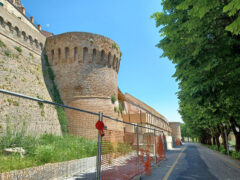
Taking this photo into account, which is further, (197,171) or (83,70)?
(83,70)

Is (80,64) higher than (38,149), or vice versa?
(80,64)

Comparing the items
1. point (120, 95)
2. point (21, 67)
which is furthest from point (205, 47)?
point (120, 95)

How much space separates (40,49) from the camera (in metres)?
20.3

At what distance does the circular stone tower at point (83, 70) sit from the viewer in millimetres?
19562

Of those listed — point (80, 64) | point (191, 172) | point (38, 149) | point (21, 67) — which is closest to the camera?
point (38, 149)

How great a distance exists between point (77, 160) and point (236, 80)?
7.31 m

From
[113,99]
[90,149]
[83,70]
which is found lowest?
[90,149]

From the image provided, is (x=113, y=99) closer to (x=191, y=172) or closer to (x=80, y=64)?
(x=80, y=64)

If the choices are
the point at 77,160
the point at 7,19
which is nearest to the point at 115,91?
the point at 7,19

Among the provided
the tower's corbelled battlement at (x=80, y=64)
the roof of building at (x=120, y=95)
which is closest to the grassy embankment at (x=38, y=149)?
the tower's corbelled battlement at (x=80, y=64)

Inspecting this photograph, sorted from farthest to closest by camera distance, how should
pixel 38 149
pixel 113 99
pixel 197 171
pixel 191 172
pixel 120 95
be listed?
pixel 120 95
pixel 113 99
pixel 197 171
pixel 191 172
pixel 38 149

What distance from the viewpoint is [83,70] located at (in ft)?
66.5

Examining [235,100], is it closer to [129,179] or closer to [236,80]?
[236,80]

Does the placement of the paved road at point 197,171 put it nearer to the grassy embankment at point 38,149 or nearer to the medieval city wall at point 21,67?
the grassy embankment at point 38,149
